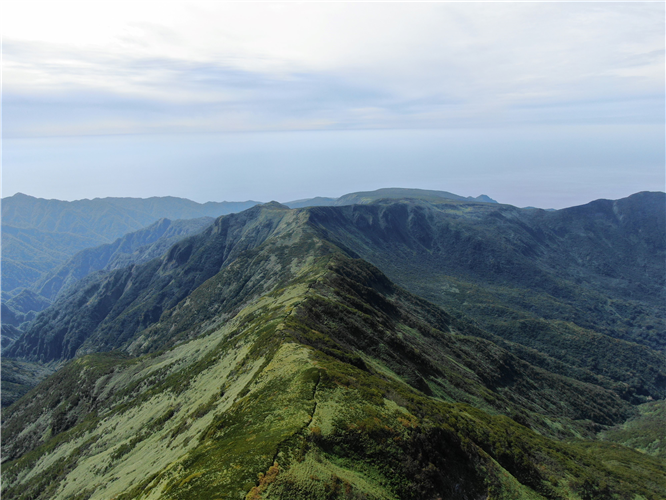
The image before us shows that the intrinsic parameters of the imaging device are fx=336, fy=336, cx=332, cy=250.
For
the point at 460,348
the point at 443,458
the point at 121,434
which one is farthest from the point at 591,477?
the point at 121,434

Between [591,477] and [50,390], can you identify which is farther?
[50,390]

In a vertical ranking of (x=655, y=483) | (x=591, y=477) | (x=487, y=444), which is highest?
(x=487, y=444)

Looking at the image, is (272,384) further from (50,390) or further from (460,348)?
(50,390)

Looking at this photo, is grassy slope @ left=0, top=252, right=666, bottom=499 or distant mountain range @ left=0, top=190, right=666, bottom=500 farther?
distant mountain range @ left=0, top=190, right=666, bottom=500

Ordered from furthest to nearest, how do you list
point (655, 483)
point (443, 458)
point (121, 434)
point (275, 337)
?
point (121, 434), point (655, 483), point (275, 337), point (443, 458)

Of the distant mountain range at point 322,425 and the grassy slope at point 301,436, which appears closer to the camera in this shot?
the grassy slope at point 301,436

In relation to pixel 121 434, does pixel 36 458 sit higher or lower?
lower

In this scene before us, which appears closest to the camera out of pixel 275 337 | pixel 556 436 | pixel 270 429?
pixel 270 429

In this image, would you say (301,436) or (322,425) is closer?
(301,436)
